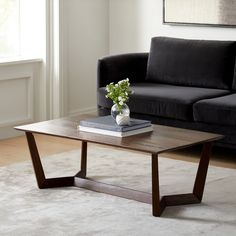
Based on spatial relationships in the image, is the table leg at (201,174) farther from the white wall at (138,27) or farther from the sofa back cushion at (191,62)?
the white wall at (138,27)

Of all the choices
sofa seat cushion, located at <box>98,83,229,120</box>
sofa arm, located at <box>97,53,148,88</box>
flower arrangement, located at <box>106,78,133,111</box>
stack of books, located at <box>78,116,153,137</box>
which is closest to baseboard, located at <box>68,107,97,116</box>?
sofa arm, located at <box>97,53,148,88</box>

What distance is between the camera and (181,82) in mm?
6070

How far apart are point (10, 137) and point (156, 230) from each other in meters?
2.64

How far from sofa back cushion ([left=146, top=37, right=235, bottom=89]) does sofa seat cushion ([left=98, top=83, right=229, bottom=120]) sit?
0.13 meters

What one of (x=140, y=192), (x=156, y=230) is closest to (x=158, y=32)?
(x=140, y=192)

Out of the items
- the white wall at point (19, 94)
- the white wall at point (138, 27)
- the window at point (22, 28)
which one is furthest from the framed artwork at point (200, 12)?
the white wall at point (19, 94)

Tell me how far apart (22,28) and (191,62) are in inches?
60.0

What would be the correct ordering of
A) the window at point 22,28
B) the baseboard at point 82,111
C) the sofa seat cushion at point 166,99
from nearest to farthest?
the sofa seat cushion at point 166,99, the window at point 22,28, the baseboard at point 82,111

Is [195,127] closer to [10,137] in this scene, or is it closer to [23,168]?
[23,168]

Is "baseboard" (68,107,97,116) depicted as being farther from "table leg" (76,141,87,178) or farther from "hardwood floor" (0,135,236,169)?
"table leg" (76,141,87,178)

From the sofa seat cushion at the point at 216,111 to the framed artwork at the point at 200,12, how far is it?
1008 mm

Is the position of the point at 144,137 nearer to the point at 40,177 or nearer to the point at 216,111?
the point at 40,177

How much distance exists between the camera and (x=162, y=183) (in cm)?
473

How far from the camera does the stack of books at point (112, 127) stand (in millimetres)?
4336
